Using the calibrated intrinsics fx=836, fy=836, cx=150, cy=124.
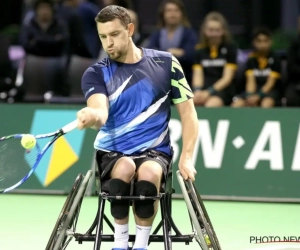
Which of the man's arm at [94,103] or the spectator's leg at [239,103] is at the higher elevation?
the man's arm at [94,103]

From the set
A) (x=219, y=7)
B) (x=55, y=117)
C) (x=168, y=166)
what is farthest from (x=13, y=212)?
(x=219, y=7)

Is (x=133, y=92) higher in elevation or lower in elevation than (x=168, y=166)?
higher

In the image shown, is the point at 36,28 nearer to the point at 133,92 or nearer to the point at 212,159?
the point at 212,159

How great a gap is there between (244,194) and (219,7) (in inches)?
146

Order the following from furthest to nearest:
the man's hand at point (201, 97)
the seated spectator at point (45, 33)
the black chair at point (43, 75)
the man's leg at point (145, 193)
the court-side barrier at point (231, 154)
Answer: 1. the black chair at point (43, 75)
2. the seated spectator at point (45, 33)
3. the man's hand at point (201, 97)
4. the court-side barrier at point (231, 154)
5. the man's leg at point (145, 193)

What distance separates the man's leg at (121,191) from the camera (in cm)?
469

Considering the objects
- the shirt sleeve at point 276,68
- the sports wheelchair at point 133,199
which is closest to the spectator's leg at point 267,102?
the shirt sleeve at point 276,68

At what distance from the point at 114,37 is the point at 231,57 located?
185 inches

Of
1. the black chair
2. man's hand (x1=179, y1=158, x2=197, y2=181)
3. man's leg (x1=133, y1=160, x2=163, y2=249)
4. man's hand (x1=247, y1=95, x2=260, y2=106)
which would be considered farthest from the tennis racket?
the black chair

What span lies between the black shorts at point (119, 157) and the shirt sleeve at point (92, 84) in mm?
372

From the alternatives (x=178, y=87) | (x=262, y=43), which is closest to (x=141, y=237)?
(x=178, y=87)

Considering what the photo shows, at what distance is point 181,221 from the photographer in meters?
7.20

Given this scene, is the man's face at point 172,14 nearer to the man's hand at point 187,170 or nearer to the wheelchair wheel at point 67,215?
the man's hand at point 187,170

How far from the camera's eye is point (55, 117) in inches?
338
